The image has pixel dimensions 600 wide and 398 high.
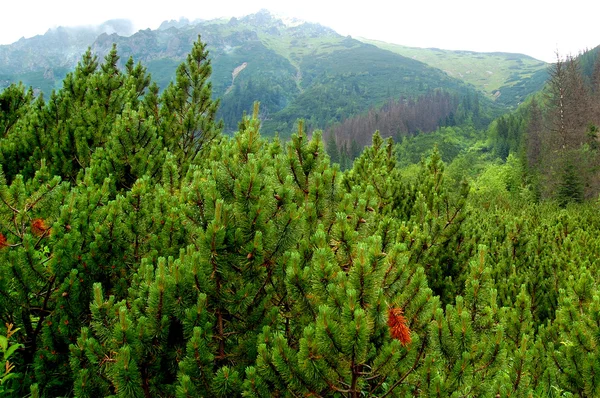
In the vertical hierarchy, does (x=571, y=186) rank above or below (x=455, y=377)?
below

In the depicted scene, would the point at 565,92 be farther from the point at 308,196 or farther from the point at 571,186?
the point at 308,196

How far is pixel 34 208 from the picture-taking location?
12.1 feet

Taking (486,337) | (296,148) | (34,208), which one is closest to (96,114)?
(34,208)

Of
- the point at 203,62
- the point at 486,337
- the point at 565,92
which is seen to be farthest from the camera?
the point at 565,92

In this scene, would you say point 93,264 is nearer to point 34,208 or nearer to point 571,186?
point 34,208

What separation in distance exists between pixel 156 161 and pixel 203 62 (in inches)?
173

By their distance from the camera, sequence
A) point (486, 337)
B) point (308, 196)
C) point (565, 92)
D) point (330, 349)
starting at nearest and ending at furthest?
point (330, 349)
point (486, 337)
point (308, 196)
point (565, 92)

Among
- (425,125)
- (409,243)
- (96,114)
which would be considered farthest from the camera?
(425,125)

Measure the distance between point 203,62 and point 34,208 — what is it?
668 centimetres

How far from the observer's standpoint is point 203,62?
940cm

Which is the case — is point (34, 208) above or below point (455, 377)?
above

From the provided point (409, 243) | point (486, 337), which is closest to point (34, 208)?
point (486, 337)

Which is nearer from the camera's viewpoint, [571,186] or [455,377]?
[455,377]

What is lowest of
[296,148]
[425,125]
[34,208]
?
[425,125]
